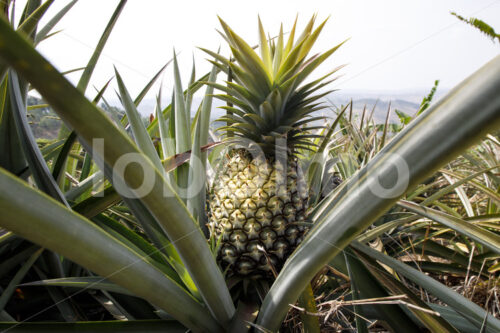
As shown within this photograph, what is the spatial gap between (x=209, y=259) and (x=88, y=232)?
0.20 meters

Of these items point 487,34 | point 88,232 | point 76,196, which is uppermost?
point 76,196

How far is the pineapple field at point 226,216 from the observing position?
267mm

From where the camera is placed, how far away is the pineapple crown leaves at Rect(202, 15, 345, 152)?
79 cm

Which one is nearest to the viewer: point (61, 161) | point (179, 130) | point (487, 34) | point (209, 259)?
point (209, 259)

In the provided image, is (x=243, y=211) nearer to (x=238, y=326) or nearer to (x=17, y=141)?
(x=238, y=326)

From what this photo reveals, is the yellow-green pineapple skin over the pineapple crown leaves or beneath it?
beneath

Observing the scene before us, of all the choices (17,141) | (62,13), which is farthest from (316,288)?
(62,13)

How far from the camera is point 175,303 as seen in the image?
458 millimetres

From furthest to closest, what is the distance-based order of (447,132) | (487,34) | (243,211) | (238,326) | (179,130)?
1. (487,34)
2. (179,130)
3. (243,211)
4. (238,326)
5. (447,132)

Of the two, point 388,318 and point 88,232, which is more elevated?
point 88,232

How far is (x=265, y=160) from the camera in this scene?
33.8 inches

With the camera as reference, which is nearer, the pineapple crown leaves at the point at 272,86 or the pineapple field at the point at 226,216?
the pineapple field at the point at 226,216

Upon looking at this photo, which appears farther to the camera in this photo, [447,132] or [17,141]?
[17,141]

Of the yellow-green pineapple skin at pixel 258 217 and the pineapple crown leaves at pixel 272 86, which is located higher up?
the pineapple crown leaves at pixel 272 86
